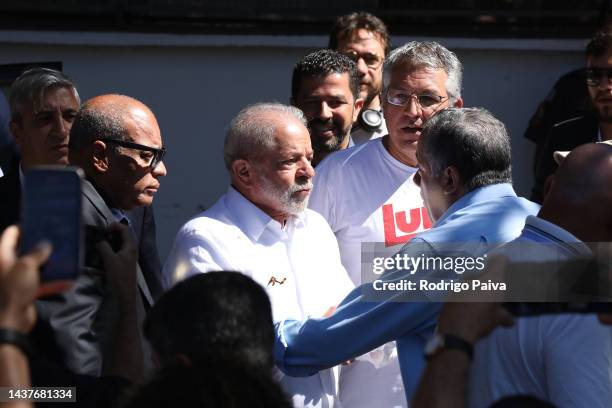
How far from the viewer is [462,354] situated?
2383mm

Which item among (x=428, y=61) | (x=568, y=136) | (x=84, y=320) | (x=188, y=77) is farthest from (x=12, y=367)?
(x=188, y=77)

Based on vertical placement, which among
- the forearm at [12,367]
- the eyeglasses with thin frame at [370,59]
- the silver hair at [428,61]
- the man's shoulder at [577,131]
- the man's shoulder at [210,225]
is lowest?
the man's shoulder at [210,225]

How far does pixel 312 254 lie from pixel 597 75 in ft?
6.21

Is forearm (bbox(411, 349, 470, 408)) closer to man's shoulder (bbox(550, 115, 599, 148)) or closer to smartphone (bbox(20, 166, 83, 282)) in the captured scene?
smartphone (bbox(20, 166, 83, 282))

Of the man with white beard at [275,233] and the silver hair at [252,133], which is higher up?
the silver hair at [252,133]

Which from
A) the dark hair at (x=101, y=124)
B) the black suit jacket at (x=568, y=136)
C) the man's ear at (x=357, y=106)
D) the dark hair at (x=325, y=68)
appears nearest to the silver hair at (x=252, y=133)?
the dark hair at (x=101, y=124)

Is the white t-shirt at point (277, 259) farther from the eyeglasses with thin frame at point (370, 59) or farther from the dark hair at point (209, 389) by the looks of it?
the eyeglasses with thin frame at point (370, 59)

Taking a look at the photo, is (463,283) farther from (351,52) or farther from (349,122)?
(351,52)

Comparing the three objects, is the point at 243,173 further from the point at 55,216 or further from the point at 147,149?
the point at 55,216

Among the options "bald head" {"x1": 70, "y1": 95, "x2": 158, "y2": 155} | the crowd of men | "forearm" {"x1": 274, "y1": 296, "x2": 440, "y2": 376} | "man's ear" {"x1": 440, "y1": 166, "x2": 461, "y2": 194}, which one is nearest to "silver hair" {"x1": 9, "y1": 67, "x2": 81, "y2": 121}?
the crowd of men

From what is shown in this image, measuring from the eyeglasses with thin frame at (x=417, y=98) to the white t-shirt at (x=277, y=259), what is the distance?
0.77 metres

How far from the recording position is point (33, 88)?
4832 millimetres

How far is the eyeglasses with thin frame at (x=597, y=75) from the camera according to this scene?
5.07 meters

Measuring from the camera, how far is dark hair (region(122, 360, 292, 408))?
78.8 inches
